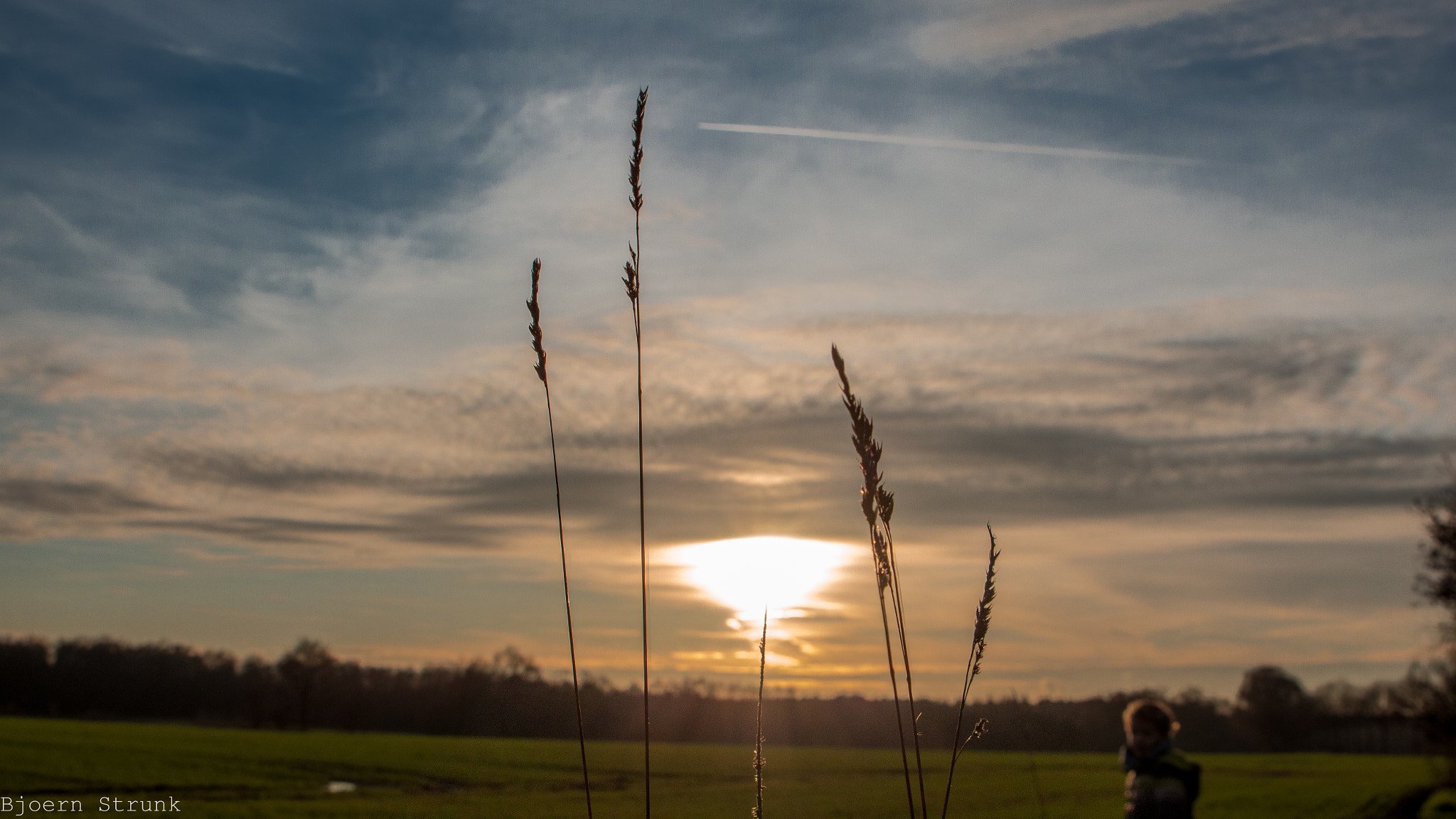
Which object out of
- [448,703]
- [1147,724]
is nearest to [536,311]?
[1147,724]

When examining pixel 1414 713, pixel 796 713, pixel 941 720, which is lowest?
pixel 796 713

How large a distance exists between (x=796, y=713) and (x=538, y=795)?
230ft

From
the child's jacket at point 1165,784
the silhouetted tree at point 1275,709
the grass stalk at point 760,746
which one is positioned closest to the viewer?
the grass stalk at point 760,746

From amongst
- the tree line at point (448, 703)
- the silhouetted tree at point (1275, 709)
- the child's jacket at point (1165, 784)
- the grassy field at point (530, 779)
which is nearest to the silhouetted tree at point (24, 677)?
the tree line at point (448, 703)

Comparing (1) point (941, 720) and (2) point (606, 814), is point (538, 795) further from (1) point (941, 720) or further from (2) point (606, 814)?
(1) point (941, 720)

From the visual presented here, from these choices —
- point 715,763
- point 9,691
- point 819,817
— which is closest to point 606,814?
point 819,817

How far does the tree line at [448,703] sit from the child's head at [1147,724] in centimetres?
8712

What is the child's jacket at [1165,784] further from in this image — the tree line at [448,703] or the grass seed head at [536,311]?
the tree line at [448,703]

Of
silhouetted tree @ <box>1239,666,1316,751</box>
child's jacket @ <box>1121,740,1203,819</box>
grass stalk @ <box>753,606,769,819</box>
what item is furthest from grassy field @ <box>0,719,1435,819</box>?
grass stalk @ <box>753,606,769,819</box>

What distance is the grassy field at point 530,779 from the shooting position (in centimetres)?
3925

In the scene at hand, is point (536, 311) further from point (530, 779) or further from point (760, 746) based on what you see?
point (530, 779)

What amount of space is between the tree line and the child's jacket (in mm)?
87075

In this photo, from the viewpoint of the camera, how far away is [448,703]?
104188 mm

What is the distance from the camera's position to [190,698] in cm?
9625
